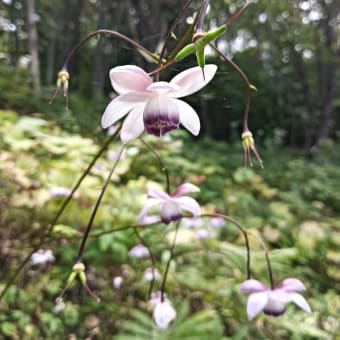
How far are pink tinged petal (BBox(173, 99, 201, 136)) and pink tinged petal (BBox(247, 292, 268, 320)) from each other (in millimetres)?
371

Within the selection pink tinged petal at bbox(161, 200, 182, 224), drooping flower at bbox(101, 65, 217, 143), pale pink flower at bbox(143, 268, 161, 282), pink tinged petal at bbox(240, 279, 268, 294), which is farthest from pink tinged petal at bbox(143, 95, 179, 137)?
pale pink flower at bbox(143, 268, 161, 282)

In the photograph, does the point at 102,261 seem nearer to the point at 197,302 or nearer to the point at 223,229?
the point at 197,302

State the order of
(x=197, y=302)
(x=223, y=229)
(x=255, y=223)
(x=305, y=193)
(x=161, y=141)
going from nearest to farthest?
1. (x=197, y=302)
2. (x=223, y=229)
3. (x=255, y=223)
4. (x=161, y=141)
5. (x=305, y=193)

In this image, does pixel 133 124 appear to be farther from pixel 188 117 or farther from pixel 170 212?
pixel 170 212

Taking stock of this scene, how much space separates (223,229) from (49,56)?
741 cm

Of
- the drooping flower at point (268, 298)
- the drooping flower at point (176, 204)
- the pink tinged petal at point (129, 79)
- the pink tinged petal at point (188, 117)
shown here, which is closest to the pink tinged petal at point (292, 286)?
the drooping flower at point (268, 298)

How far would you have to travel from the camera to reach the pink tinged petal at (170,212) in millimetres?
677

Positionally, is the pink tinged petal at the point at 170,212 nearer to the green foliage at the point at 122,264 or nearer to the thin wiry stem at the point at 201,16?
the green foliage at the point at 122,264

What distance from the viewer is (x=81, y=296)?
53.4 inches

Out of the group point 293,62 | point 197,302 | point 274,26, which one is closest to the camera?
point 197,302


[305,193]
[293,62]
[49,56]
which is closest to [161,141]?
[305,193]

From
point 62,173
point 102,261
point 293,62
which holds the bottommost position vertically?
point 102,261

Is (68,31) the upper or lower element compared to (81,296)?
upper

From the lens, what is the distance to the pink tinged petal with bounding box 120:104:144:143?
0.52 m
